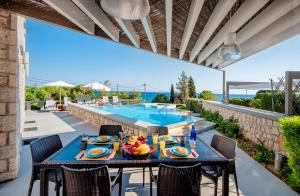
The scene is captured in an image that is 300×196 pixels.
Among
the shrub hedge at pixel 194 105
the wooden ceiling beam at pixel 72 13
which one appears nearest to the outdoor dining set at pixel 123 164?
the wooden ceiling beam at pixel 72 13

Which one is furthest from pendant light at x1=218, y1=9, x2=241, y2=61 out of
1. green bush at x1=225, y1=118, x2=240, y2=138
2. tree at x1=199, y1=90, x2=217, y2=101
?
tree at x1=199, y1=90, x2=217, y2=101

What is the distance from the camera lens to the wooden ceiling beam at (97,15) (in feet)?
8.46

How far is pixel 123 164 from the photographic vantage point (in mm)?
1872

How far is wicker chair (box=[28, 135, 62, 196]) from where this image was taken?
2.16 m

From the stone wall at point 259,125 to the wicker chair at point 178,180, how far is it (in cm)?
315

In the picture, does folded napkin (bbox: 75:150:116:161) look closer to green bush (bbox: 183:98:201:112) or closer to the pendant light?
the pendant light

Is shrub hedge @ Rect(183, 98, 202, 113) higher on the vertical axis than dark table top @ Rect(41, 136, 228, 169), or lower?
higher

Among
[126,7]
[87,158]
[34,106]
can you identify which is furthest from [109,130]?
[34,106]

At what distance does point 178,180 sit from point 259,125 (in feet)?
13.3

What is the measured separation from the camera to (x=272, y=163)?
3.71m

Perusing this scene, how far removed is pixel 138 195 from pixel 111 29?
10.9 ft

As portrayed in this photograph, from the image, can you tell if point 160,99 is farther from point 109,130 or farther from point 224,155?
point 224,155

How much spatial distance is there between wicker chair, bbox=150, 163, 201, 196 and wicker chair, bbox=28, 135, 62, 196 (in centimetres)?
133

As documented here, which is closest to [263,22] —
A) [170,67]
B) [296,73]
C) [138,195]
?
[296,73]
